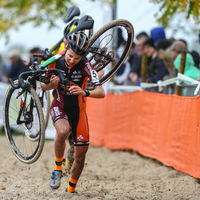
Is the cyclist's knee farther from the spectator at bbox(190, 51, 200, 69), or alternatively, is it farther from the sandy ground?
the spectator at bbox(190, 51, 200, 69)

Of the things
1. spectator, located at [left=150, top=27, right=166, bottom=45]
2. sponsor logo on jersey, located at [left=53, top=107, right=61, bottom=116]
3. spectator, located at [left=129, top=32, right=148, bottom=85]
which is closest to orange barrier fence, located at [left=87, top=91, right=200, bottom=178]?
spectator, located at [left=129, top=32, right=148, bottom=85]

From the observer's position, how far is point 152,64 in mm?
7531

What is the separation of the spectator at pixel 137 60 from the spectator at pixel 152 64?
1.18 ft

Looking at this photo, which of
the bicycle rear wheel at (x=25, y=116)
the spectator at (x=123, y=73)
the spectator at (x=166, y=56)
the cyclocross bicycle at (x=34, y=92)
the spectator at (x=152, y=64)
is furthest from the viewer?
the spectator at (x=123, y=73)

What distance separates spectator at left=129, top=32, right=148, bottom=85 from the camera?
8.08m

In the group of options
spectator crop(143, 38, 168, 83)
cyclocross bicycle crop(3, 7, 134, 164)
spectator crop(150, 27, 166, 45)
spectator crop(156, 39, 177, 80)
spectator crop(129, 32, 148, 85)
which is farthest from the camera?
spectator crop(129, 32, 148, 85)

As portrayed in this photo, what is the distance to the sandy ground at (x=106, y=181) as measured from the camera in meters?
4.42

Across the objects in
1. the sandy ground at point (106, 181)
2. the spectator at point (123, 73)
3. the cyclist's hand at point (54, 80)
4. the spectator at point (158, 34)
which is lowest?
the sandy ground at point (106, 181)

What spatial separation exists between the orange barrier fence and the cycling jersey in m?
1.89

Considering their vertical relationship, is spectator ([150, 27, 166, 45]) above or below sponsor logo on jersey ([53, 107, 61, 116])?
above

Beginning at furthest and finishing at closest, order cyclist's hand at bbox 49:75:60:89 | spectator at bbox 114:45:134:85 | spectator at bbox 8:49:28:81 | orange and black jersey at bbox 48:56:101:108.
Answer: spectator at bbox 8:49:28:81 < spectator at bbox 114:45:134:85 < orange and black jersey at bbox 48:56:101:108 < cyclist's hand at bbox 49:75:60:89

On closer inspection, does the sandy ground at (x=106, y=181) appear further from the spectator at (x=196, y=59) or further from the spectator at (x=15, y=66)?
the spectator at (x=15, y=66)

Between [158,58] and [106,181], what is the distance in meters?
3.46

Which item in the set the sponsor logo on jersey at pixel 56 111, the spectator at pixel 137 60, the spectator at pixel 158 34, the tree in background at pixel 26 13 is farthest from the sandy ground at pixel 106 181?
the tree in background at pixel 26 13
